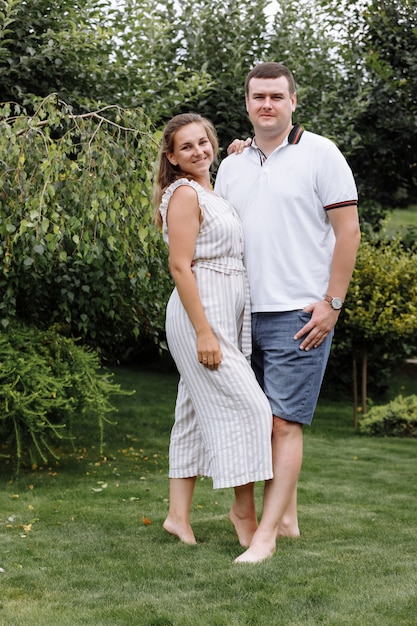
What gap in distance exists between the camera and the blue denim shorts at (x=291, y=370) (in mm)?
3434

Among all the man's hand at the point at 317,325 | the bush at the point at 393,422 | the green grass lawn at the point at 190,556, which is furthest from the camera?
the bush at the point at 393,422

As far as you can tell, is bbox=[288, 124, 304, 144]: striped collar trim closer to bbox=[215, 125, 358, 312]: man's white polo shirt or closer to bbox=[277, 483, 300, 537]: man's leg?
bbox=[215, 125, 358, 312]: man's white polo shirt

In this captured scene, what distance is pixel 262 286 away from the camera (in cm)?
346

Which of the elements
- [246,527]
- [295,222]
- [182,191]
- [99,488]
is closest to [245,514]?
[246,527]

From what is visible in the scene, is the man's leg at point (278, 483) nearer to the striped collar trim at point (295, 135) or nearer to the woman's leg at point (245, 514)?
the woman's leg at point (245, 514)

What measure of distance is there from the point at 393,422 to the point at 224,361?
555 cm

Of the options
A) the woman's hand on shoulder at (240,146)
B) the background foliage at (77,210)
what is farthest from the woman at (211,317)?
the background foliage at (77,210)

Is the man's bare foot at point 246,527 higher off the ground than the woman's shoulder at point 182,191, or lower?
lower

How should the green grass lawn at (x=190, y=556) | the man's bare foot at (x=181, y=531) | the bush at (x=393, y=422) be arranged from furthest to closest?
the bush at (x=393, y=422)
the man's bare foot at (x=181, y=531)
the green grass lawn at (x=190, y=556)

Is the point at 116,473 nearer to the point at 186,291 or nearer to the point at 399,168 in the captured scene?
the point at 186,291

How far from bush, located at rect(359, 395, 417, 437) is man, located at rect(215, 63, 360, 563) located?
5.29 metres

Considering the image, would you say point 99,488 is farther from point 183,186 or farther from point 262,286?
point 183,186

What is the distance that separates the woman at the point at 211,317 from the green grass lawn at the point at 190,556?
1.20 feet

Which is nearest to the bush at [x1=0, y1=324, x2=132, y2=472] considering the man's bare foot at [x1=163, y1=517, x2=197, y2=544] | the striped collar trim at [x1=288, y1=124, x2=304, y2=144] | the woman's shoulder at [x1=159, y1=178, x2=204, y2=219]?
the man's bare foot at [x1=163, y1=517, x2=197, y2=544]
